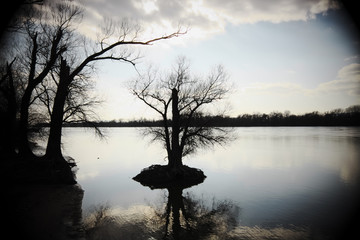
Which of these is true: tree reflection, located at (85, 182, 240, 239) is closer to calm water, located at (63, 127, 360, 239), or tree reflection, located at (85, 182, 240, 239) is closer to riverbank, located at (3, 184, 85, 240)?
calm water, located at (63, 127, 360, 239)

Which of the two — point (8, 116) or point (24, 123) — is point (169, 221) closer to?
point (24, 123)

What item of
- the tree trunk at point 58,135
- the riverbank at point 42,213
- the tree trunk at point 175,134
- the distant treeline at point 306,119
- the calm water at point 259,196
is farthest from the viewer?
the distant treeline at point 306,119

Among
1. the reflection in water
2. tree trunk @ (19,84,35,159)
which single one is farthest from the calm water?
tree trunk @ (19,84,35,159)

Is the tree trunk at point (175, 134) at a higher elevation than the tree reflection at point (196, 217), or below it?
higher

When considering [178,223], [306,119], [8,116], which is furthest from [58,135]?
[306,119]

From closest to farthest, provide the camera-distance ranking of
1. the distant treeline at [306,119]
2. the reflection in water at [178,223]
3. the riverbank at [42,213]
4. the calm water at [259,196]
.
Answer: the riverbank at [42,213]
the reflection in water at [178,223]
the calm water at [259,196]
the distant treeline at [306,119]

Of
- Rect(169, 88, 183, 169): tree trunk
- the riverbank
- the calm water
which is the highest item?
Rect(169, 88, 183, 169): tree trunk

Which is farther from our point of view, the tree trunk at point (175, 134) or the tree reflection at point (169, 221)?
the tree trunk at point (175, 134)

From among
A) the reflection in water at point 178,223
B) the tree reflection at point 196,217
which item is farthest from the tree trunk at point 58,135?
the tree reflection at point 196,217

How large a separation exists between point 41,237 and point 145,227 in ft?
15.0

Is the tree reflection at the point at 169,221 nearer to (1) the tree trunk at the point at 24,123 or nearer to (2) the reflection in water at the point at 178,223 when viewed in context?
(2) the reflection in water at the point at 178,223

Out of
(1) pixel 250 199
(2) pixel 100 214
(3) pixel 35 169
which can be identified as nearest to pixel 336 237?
(1) pixel 250 199

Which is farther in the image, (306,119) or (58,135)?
(306,119)

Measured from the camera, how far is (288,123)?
147000mm
